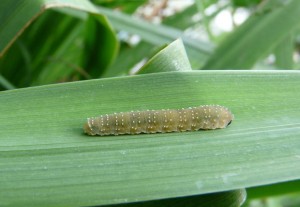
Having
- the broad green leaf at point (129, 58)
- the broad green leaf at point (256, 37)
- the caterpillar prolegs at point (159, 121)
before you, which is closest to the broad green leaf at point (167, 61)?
the caterpillar prolegs at point (159, 121)

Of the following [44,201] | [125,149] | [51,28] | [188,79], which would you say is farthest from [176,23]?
[44,201]

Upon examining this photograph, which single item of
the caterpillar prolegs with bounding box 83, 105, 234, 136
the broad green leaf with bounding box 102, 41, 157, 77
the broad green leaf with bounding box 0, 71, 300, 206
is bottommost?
the broad green leaf with bounding box 102, 41, 157, 77

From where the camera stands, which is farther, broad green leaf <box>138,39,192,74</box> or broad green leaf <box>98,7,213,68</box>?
broad green leaf <box>98,7,213,68</box>

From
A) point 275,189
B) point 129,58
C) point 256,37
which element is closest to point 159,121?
point 275,189

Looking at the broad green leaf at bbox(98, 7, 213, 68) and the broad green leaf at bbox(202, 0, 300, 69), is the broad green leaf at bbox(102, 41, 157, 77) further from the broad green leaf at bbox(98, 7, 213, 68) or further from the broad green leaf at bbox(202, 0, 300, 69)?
the broad green leaf at bbox(202, 0, 300, 69)

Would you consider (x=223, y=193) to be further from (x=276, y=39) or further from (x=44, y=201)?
(x=276, y=39)

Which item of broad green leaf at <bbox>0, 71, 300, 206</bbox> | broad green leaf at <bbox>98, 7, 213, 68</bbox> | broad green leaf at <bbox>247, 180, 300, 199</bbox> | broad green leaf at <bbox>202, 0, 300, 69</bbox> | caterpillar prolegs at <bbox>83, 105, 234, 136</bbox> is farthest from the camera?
broad green leaf at <bbox>98, 7, 213, 68</bbox>

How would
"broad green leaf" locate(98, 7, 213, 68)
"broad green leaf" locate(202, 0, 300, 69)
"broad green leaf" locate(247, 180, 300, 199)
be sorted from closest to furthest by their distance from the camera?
"broad green leaf" locate(247, 180, 300, 199)
"broad green leaf" locate(202, 0, 300, 69)
"broad green leaf" locate(98, 7, 213, 68)

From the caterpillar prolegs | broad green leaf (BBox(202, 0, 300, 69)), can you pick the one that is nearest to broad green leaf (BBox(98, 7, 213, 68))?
broad green leaf (BBox(202, 0, 300, 69))
